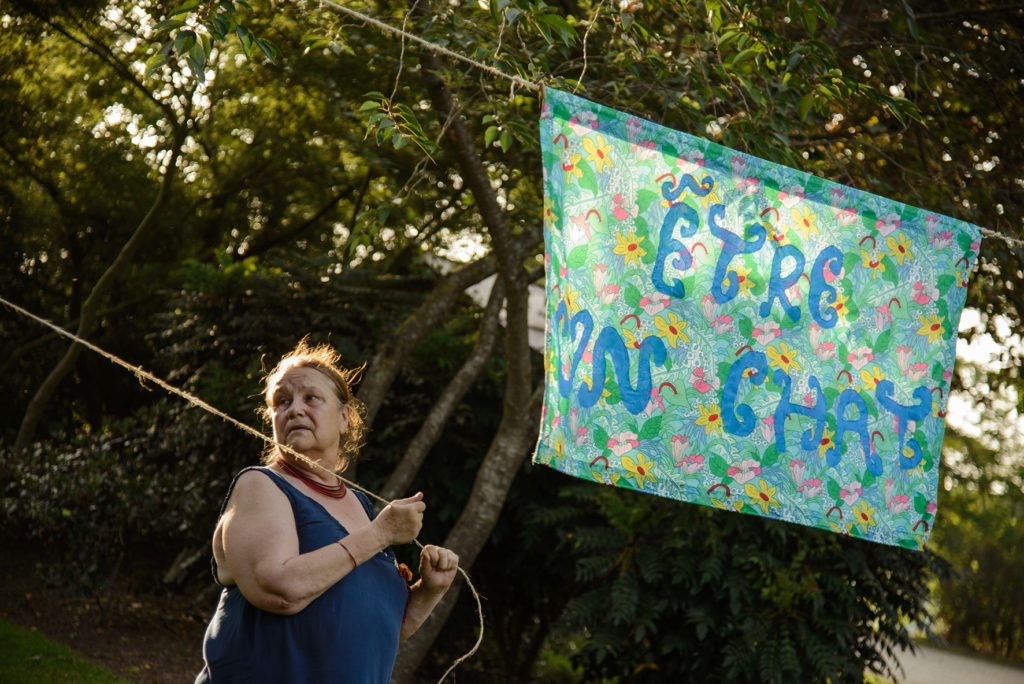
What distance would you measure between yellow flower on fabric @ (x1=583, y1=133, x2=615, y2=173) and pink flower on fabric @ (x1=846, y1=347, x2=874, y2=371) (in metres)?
1.00

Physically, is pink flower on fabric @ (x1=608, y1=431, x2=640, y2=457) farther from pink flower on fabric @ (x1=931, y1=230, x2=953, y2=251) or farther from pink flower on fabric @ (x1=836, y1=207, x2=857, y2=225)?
pink flower on fabric @ (x1=931, y1=230, x2=953, y2=251)

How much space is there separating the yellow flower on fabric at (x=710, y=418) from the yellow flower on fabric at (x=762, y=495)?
201 mm

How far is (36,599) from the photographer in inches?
260

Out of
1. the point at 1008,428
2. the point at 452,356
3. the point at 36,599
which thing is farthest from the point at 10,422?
the point at 1008,428

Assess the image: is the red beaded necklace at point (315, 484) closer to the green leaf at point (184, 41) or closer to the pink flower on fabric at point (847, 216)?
the green leaf at point (184, 41)

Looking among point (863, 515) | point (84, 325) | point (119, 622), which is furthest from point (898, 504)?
point (84, 325)

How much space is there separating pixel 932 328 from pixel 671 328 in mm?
1000

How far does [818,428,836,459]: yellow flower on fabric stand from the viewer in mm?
2697

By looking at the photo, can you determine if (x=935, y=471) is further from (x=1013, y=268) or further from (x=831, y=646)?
(x=1013, y=268)

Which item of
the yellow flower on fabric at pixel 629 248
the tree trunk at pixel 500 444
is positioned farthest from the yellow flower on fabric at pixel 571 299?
the tree trunk at pixel 500 444

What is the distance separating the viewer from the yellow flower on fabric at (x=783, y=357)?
2664 mm

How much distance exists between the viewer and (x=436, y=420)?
5.47m

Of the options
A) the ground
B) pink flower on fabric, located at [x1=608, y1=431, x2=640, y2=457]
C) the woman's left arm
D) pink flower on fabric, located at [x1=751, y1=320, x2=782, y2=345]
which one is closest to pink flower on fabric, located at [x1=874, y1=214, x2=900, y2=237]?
pink flower on fabric, located at [x1=751, y1=320, x2=782, y2=345]

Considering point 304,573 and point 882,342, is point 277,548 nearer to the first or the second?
point 304,573
